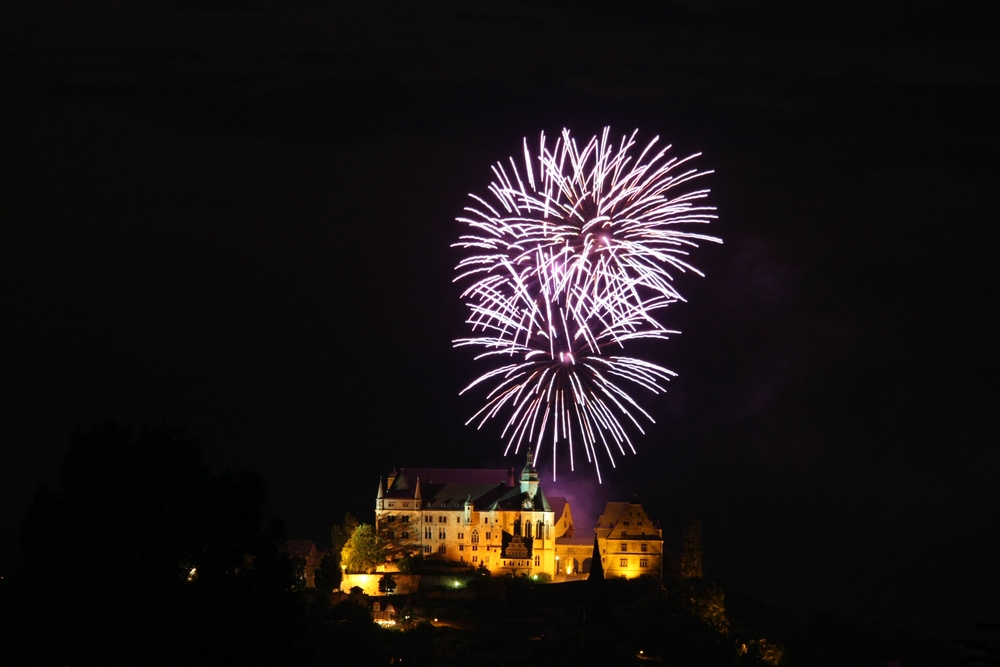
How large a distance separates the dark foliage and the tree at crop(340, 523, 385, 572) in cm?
8299

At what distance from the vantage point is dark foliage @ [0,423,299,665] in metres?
35.4

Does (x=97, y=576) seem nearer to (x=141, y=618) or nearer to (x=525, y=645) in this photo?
(x=141, y=618)

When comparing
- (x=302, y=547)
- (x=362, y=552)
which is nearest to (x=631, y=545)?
(x=362, y=552)

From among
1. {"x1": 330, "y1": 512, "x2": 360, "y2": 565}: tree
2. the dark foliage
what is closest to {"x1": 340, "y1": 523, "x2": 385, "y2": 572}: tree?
{"x1": 330, "y1": 512, "x2": 360, "y2": 565}: tree

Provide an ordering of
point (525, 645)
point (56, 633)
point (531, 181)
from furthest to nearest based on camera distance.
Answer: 1. point (525, 645)
2. point (531, 181)
3. point (56, 633)

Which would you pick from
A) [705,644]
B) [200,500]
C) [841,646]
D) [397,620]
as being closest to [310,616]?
[397,620]

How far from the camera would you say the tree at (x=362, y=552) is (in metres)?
120

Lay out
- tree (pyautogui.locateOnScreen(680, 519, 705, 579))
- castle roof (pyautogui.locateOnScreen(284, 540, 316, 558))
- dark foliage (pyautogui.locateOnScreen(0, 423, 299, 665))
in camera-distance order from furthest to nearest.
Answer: castle roof (pyautogui.locateOnScreen(284, 540, 316, 558))
tree (pyautogui.locateOnScreen(680, 519, 705, 579))
dark foliage (pyautogui.locateOnScreen(0, 423, 299, 665))

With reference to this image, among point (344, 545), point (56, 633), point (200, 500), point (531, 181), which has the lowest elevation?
point (56, 633)

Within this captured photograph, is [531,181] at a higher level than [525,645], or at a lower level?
higher

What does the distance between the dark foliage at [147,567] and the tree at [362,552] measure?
82991 mm

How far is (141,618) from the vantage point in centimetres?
3562

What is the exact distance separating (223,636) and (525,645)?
230ft

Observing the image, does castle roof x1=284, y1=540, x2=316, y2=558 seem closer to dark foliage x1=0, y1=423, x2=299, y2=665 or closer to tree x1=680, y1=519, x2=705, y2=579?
tree x1=680, y1=519, x2=705, y2=579
